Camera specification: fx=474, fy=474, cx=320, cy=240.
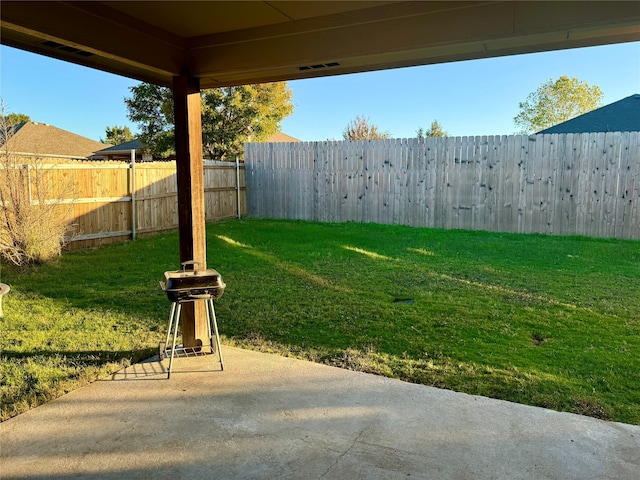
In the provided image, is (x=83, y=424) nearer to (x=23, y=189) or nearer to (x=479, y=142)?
(x=23, y=189)

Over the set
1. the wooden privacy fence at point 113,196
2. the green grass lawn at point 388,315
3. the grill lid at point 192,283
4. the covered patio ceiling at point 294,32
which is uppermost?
the covered patio ceiling at point 294,32

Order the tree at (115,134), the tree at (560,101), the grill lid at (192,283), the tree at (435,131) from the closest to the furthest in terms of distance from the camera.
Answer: the grill lid at (192,283) → the tree at (560,101) → the tree at (435,131) → the tree at (115,134)

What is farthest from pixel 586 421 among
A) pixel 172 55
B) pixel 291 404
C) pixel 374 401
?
pixel 172 55

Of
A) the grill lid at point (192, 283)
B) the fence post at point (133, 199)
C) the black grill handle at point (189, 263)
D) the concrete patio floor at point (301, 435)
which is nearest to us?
the concrete patio floor at point (301, 435)

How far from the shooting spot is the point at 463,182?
996 cm

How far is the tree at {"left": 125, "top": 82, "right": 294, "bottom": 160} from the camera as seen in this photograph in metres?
17.2

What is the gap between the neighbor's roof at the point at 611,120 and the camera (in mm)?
9969

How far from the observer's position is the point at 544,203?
9312 millimetres

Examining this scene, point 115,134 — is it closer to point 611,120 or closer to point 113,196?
point 113,196

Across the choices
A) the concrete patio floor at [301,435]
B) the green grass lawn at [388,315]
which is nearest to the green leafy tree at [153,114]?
the green grass lawn at [388,315]

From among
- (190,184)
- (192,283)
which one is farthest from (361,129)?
(192,283)

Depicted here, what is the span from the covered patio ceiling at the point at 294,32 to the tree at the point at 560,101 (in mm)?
21298

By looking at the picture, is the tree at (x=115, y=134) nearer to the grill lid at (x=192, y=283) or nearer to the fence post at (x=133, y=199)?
the fence post at (x=133, y=199)

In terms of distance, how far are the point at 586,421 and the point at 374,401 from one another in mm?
1161
